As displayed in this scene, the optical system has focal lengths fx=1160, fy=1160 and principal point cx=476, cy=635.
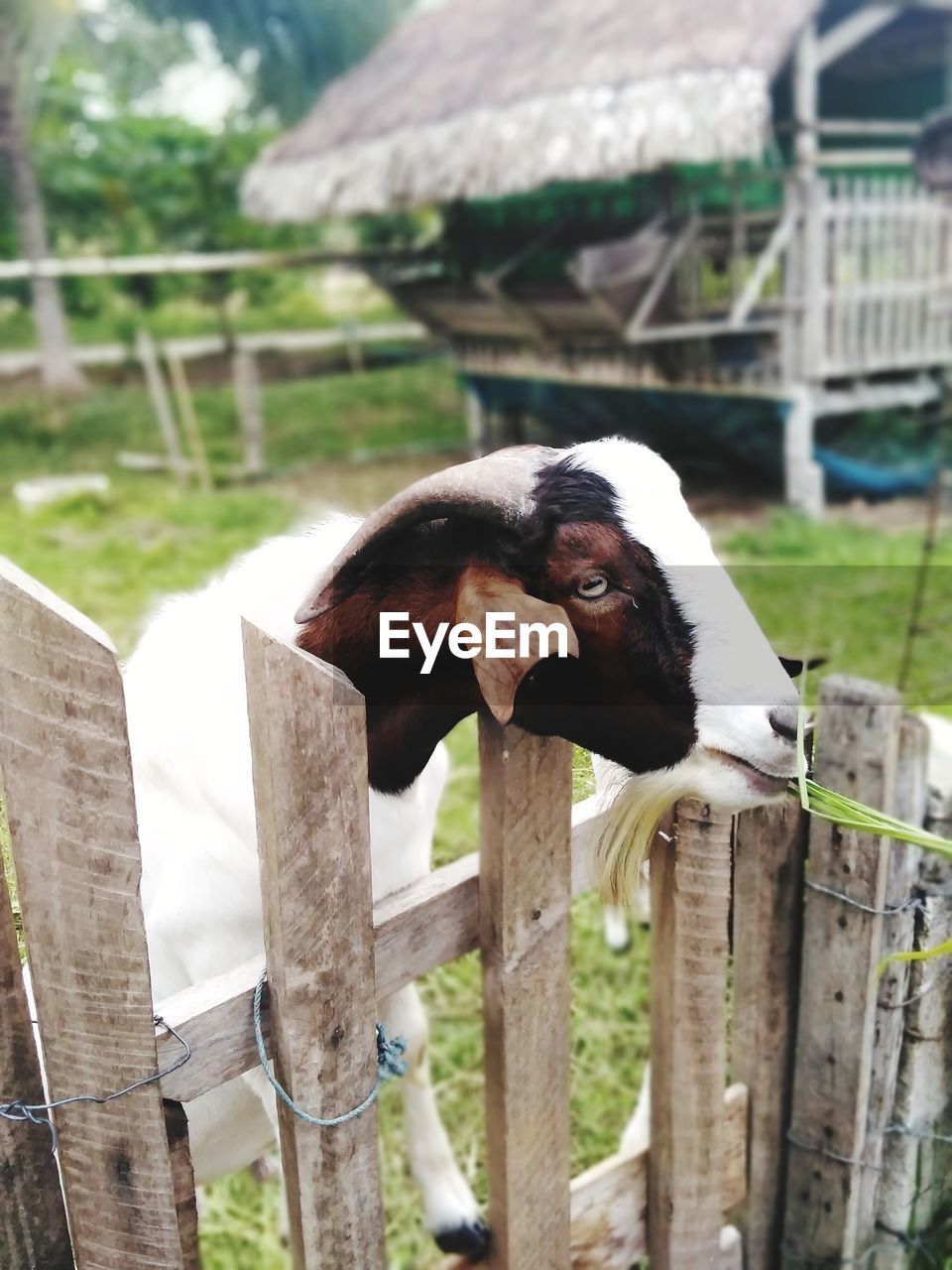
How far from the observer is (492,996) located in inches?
69.0

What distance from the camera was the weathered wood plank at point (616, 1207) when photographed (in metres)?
2.07

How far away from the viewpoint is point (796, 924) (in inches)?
87.3

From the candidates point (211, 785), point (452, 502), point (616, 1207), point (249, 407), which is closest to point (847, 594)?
point (616, 1207)

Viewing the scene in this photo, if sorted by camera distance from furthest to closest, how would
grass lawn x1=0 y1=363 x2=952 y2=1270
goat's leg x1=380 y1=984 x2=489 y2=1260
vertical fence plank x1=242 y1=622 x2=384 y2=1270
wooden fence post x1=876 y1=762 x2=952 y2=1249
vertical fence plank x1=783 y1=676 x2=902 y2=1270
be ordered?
grass lawn x1=0 y1=363 x2=952 y2=1270, goat's leg x1=380 y1=984 x2=489 y2=1260, wooden fence post x1=876 y1=762 x2=952 y2=1249, vertical fence plank x1=783 y1=676 x2=902 y2=1270, vertical fence plank x1=242 y1=622 x2=384 y2=1270

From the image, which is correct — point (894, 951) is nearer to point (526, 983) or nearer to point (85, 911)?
point (526, 983)

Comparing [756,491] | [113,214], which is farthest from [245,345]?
[113,214]

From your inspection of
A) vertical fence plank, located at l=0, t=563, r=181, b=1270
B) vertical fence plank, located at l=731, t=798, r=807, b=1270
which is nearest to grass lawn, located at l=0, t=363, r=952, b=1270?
vertical fence plank, located at l=731, t=798, r=807, b=1270

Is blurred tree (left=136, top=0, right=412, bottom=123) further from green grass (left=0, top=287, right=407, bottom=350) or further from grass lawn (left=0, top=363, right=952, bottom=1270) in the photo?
grass lawn (left=0, top=363, right=952, bottom=1270)

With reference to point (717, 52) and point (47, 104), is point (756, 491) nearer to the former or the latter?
point (717, 52)

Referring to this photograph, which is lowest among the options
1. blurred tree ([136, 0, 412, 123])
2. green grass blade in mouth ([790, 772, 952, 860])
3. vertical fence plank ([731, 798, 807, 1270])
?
vertical fence plank ([731, 798, 807, 1270])

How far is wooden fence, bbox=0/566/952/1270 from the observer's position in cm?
135

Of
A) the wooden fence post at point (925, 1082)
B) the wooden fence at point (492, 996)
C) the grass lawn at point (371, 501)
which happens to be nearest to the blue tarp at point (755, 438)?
the grass lawn at point (371, 501)

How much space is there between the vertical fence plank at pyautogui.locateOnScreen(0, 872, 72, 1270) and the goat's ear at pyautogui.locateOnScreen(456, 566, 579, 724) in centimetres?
64

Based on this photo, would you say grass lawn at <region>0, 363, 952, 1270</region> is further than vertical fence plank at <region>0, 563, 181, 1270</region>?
Yes
